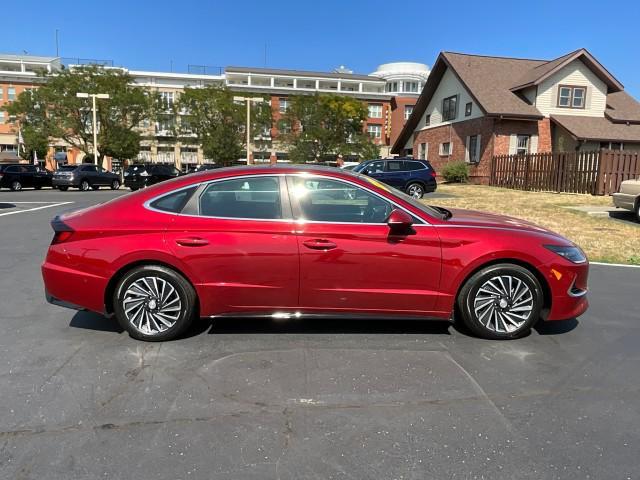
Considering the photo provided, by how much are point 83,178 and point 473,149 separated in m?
23.4

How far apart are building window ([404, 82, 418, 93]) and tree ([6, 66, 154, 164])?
48.5 metres

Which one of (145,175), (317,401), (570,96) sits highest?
(570,96)

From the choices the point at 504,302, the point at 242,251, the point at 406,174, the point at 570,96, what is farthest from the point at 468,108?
the point at 242,251

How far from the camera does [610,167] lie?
64.5ft

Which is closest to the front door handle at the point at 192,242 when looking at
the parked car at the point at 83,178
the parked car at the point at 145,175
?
the parked car at the point at 145,175

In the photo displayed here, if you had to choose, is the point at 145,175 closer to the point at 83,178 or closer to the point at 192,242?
the point at 83,178

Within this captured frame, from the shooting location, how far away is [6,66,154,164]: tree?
3631cm

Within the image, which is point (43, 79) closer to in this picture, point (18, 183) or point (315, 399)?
point (18, 183)

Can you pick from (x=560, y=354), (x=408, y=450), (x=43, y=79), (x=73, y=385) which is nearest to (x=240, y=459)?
(x=408, y=450)

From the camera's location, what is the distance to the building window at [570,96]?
28344 mm

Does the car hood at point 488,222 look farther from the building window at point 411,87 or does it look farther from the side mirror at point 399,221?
the building window at point 411,87

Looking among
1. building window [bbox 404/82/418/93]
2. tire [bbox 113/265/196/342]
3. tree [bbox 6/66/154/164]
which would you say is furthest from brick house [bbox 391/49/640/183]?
building window [bbox 404/82/418/93]

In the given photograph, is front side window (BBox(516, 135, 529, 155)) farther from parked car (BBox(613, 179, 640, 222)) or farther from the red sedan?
the red sedan

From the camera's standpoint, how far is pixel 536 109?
27875 mm
